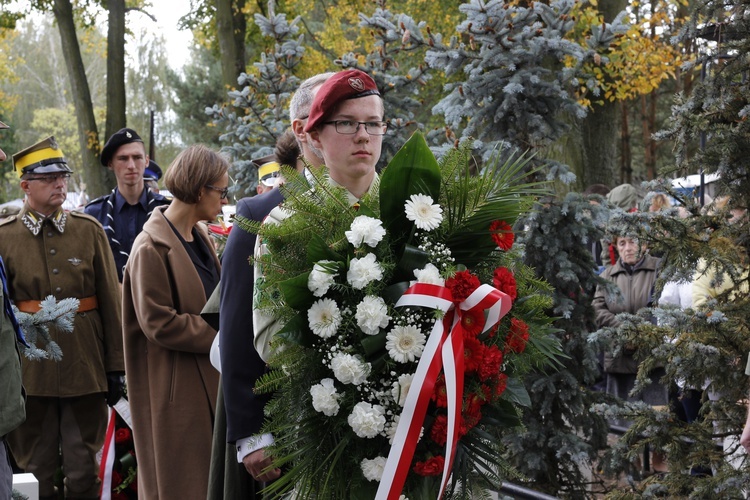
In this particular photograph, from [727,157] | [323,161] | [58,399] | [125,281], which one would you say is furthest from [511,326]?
[58,399]

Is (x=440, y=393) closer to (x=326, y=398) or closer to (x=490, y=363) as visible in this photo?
(x=490, y=363)

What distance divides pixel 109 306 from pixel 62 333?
0.38 m

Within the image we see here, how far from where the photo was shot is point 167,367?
5113 mm

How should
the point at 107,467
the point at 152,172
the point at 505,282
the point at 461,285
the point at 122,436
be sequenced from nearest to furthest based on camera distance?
the point at 461,285 → the point at 505,282 → the point at 107,467 → the point at 122,436 → the point at 152,172

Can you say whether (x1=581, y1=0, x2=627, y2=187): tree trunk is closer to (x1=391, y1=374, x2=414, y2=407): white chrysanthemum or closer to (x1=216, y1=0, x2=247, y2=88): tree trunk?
(x1=216, y1=0, x2=247, y2=88): tree trunk

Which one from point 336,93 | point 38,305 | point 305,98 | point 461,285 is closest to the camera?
point 461,285

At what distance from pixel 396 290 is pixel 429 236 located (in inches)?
8.3

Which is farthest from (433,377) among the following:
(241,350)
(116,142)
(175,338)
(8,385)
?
(116,142)

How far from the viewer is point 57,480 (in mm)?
6934

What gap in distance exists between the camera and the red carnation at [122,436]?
6.34 m

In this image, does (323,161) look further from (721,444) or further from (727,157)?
(721,444)

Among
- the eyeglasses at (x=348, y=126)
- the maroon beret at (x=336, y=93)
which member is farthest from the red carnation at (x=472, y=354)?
the maroon beret at (x=336, y=93)

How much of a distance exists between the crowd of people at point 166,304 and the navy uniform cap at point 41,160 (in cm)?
1

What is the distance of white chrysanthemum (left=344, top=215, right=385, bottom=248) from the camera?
9.82ft
